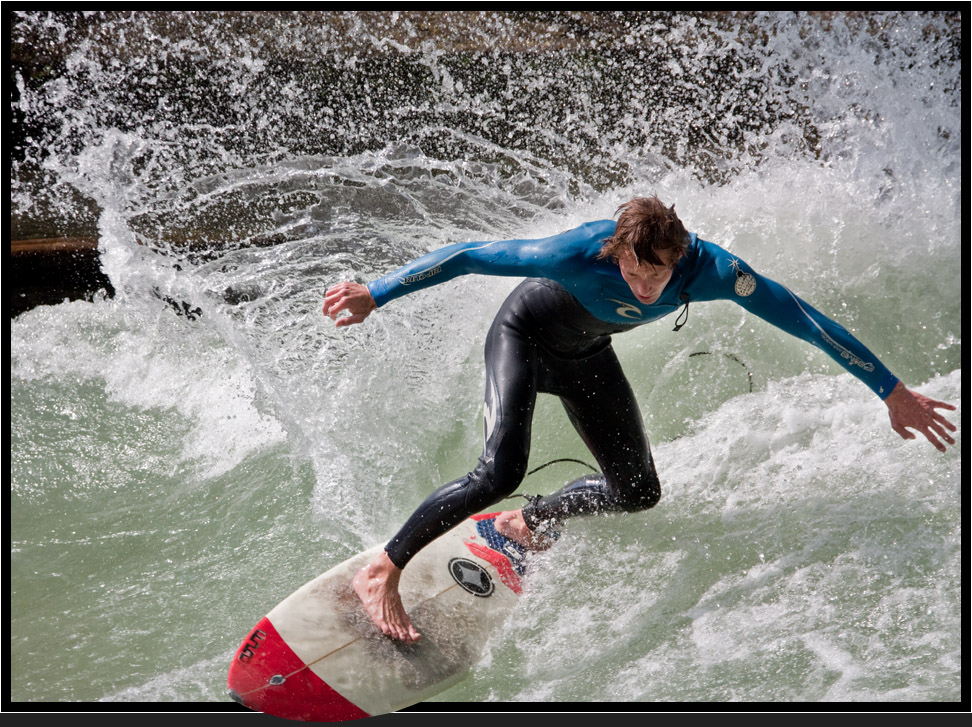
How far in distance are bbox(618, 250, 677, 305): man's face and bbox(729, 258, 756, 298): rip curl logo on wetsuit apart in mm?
210

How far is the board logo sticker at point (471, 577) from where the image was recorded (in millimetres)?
3312

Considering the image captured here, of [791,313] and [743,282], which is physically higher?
[743,282]

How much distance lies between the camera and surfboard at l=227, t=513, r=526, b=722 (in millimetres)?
2916

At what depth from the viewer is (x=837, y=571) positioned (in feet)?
10.8

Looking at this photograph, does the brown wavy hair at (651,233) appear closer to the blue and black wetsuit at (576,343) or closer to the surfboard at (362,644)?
the blue and black wetsuit at (576,343)

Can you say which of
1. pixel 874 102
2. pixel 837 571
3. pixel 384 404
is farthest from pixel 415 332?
pixel 874 102

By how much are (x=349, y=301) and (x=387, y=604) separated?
114 centimetres

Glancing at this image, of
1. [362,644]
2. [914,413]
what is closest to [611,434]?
[914,413]

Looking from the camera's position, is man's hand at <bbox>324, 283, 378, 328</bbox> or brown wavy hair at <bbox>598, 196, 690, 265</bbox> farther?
man's hand at <bbox>324, 283, 378, 328</bbox>

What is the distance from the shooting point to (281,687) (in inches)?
114

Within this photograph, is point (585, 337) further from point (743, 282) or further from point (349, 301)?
point (349, 301)

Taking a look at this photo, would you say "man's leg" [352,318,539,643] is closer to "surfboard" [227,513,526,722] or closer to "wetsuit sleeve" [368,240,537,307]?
"surfboard" [227,513,526,722]

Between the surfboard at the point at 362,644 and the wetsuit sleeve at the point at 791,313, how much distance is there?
4.93 ft

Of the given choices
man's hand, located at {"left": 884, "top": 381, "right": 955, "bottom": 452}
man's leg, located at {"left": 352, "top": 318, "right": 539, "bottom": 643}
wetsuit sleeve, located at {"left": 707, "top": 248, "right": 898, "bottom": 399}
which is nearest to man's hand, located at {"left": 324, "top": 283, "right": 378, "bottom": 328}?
man's leg, located at {"left": 352, "top": 318, "right": 539, "bottom": 643}
